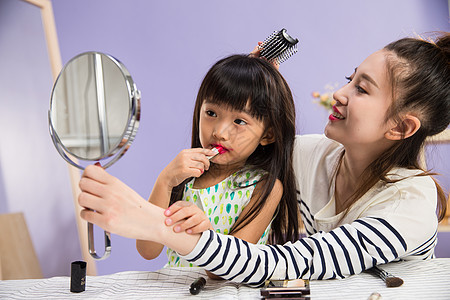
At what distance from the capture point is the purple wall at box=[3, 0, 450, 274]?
8.71ft

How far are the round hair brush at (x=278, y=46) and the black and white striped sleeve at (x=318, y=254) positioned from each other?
19.0 inches

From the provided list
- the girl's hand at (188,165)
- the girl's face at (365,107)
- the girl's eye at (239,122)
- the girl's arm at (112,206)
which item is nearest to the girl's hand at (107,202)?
the girl's arm at (112,206)

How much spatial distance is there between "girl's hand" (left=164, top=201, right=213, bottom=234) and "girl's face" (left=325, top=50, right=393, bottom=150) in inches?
15.9

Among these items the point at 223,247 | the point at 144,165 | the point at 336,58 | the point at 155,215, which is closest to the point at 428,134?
the point at 223,247

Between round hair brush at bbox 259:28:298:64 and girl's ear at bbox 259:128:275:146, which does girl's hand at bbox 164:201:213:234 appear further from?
round hair brush at bbox 259:28:298:64

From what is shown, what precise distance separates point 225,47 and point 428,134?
1721 mm

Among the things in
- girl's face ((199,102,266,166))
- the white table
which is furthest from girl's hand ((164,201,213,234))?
girl's face ((199,102,266,166))

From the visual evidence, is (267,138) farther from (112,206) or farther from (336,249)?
(112,206)

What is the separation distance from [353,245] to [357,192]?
0.19 m

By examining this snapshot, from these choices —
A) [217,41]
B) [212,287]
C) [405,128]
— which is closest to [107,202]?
[212,287]

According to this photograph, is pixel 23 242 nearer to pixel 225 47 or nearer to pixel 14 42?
pixel 14 42

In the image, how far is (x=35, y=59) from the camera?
2.17 meters

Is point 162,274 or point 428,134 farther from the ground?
point 428,134

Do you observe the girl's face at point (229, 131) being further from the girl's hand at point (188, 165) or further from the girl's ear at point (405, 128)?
the girl's ear at point (405, 128)
